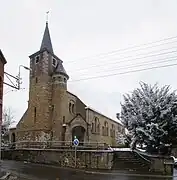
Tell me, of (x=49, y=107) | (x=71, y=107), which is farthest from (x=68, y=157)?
(x=71, y=107)

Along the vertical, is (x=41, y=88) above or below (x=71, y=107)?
above

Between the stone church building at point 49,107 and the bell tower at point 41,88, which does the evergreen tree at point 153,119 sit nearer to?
the stone church building at point 49,107

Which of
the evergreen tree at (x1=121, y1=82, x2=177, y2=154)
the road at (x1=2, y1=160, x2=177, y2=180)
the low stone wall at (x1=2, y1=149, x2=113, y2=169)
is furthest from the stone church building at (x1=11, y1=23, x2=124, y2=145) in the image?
the road at (x1=2, y1=160, x2=177, y2=180)

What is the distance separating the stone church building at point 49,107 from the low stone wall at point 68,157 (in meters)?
5.25

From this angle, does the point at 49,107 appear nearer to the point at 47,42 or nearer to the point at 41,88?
the point at 41,88

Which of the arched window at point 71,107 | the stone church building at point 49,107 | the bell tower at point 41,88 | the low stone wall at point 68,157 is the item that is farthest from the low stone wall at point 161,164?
the arched window at point 71,107

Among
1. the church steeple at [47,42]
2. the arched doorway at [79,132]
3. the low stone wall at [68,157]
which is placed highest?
the church steeple at [47,42]

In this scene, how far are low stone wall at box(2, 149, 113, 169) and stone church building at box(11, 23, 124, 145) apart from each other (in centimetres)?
525

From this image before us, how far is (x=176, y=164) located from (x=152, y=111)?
8831mm

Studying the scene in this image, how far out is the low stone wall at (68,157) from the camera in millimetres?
27641

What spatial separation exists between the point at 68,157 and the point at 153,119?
10.1m

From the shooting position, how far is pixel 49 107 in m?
43.8

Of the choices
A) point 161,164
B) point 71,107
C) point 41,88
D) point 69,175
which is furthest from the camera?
point 71,107

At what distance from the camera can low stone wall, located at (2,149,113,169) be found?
27.6 meters
